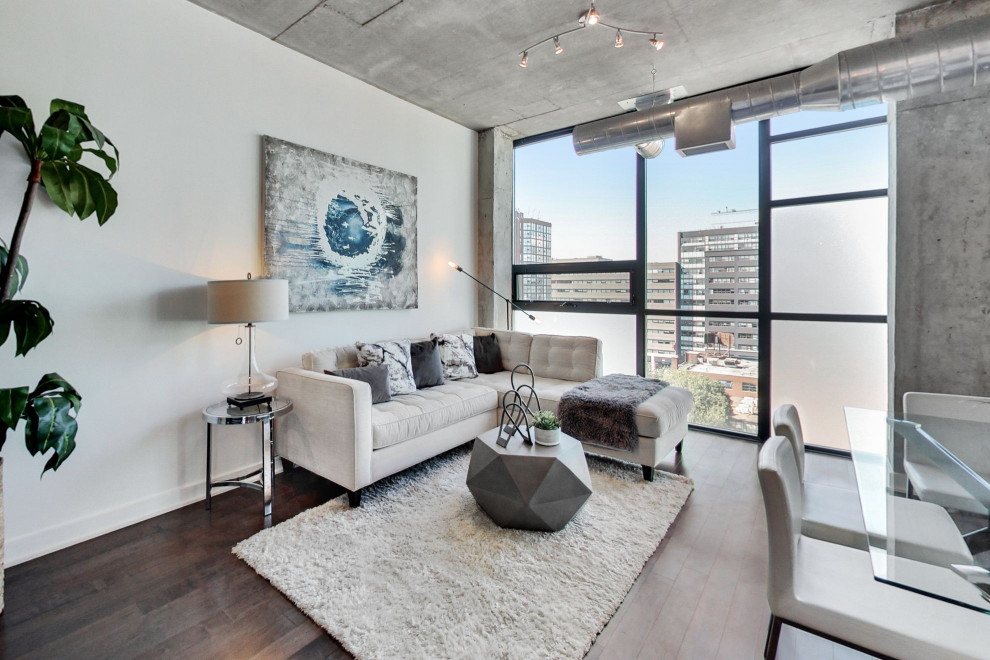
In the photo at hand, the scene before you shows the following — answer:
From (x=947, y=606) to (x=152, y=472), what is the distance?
348cm

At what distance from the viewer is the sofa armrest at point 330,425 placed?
2.60m

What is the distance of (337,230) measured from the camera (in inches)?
139

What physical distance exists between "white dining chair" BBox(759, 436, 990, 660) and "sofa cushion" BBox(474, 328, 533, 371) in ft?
9.61

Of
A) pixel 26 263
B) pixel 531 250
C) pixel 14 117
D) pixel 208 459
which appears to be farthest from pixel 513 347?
pixel 14 117

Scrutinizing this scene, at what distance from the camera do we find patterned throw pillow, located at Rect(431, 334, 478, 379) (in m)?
3.99

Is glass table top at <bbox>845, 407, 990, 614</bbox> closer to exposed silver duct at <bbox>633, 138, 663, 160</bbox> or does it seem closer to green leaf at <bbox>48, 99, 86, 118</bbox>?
exposed silver duct at <bbox>633, 138, 663, 160</bbox>

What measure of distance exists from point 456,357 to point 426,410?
3.34ft

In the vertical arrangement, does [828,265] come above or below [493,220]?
below

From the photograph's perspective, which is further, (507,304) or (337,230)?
(507,304)

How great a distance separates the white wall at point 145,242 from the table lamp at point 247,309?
29 centimetres

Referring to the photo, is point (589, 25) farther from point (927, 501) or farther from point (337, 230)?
point (927, 501)

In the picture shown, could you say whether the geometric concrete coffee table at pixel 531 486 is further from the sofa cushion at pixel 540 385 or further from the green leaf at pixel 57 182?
the green leaf at pixel 57 182

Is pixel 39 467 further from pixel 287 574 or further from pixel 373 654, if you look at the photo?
pixel 373 654

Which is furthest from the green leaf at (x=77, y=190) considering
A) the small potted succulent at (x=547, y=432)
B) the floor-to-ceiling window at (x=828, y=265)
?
the floor-to-ceiling window at (x=828, y=265)
